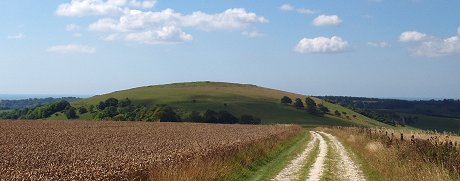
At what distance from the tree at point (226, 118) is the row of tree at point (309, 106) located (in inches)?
1424

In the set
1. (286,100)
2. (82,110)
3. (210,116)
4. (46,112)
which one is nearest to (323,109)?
(286,100)

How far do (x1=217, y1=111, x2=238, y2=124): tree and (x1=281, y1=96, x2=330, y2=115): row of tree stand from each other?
3618 cm

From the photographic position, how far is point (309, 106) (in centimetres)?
17088

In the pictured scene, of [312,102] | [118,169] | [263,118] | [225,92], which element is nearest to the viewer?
[118,169]

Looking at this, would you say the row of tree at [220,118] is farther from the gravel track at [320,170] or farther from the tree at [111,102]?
the gravel track at [320,170]

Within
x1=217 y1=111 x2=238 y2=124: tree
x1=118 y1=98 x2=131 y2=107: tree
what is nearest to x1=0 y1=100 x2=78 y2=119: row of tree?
x1=118 y1=98 x2=131 y2=107: tree

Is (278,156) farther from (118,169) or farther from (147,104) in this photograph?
(147,104)

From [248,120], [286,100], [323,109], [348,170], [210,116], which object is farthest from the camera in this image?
[286,100]

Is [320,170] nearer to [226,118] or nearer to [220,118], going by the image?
[220,118]

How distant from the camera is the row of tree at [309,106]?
16686 cm

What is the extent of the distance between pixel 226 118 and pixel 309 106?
42.8 meters

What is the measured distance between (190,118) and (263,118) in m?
25.9

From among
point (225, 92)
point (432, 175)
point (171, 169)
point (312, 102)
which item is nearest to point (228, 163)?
point (171, 169)

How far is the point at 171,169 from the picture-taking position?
623 inches
